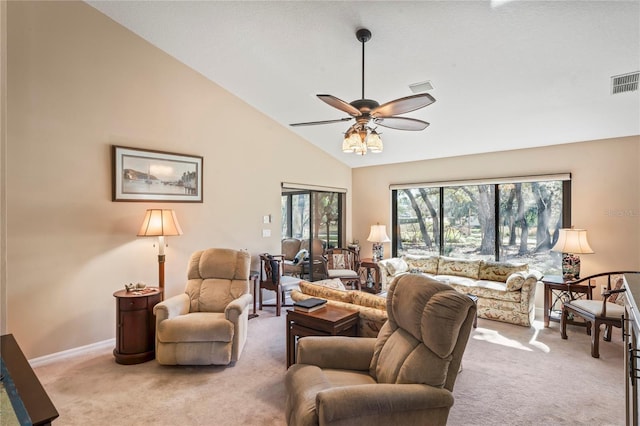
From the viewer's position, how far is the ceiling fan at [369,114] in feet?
8.04

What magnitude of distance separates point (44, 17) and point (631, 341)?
204 inches

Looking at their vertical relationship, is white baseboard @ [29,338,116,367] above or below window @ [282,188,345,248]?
below

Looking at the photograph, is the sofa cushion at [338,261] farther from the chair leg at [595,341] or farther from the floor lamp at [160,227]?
the chair leg at [595,341]

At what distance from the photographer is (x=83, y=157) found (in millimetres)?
3533

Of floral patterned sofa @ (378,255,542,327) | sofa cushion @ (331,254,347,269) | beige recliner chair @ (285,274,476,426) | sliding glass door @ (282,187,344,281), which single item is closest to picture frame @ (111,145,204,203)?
sliding glass door @ (282,187,344,281)

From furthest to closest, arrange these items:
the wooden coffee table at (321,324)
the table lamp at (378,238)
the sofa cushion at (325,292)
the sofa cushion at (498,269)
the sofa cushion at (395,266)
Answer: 1. the table lamp at (378,238)
2. the sofa cushion at (395,266)
3. the sofa cushion at (498,269)
4. the sofa cushion at (325,292)
5. the wooden coffee table at (321,324)

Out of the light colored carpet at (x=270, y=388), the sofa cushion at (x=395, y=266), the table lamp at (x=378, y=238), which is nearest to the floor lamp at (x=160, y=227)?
the light colored carpet at (x=270, y=388)

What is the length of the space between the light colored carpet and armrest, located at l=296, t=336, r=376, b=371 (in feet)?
1.92

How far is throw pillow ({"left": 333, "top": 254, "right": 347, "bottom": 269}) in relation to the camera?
6.16 meters

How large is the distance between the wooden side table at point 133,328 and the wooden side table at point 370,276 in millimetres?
3758

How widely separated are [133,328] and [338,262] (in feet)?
12.0

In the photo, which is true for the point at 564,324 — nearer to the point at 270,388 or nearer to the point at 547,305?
the point at 547,305

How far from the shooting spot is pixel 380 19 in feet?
9.57

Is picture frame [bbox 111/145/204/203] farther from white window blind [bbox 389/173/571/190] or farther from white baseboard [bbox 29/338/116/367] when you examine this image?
white window blind [bbox 389/173/571/190]
